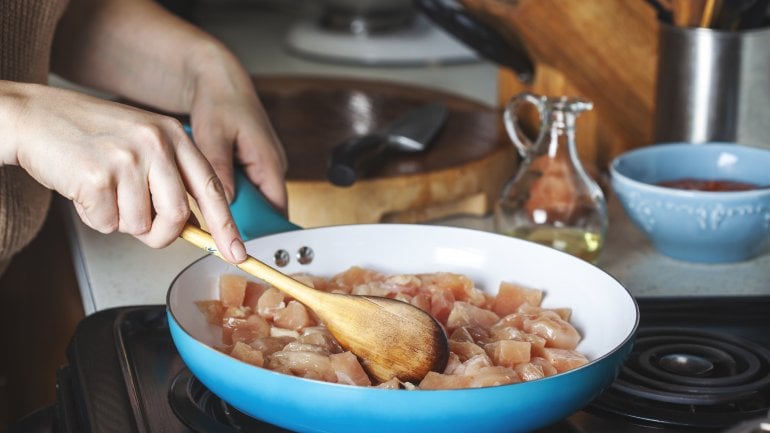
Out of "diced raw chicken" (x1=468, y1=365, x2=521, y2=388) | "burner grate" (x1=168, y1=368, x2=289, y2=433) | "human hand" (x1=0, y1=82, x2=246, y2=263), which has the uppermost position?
"human hand" (x1=0, y1=82, x2=246, y2=263)

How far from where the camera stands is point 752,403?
2.72ft

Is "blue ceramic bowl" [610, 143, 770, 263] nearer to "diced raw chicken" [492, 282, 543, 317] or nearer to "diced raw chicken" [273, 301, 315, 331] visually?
"diced raw chicken" [492, 282, 543, 317]

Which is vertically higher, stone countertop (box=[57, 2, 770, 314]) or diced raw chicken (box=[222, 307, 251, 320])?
diced raw chicken (box=[222, 307, 251, 320])

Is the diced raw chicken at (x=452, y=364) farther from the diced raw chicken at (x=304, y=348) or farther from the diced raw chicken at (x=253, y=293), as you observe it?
the diced raw chicken at (x=253, y=293)

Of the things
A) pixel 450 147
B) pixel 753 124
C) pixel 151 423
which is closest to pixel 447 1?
pixel 450 147

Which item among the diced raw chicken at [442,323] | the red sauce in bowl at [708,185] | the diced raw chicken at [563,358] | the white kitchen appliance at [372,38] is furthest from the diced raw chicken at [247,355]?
the white kitchen appliance at [372,38]

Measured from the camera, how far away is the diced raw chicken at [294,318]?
2.81 feet

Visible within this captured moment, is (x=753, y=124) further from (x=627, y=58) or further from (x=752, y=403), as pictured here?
(x=752, y=403)

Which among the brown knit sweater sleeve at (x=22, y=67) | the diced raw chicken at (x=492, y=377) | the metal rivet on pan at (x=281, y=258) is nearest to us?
the diced raw chicken at (x=492, y=377)

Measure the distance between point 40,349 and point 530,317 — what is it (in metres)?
0.87

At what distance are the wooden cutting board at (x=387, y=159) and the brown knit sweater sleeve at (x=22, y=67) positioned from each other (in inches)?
11.7

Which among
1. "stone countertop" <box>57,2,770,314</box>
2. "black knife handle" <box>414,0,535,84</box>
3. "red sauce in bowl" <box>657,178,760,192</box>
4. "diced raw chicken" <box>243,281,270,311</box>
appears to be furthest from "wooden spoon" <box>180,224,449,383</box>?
"black knife handle" <box>414,0,535,84</box>

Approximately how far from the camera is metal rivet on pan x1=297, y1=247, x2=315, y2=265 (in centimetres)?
96

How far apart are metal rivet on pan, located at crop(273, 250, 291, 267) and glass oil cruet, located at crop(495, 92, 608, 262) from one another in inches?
12.4
